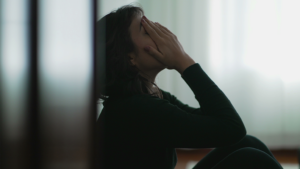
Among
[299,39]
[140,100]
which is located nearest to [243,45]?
[299,39]

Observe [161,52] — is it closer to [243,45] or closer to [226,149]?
[226,149]

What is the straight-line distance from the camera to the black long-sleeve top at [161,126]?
539 millimetres

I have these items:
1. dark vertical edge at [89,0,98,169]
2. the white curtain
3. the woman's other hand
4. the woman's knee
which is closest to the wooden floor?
the white curtain

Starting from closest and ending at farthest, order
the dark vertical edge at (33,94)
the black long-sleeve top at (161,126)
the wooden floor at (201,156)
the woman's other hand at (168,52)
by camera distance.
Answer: the dark vertical edge at (33,94), the black long-sleeve top at (161,126), the woman's other hand at (168,52), the wooden floor at (201,156)

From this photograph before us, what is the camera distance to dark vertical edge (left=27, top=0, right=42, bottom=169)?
0.20 meters

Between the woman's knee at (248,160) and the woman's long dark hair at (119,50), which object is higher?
the woman's long dark hair at (119,50)

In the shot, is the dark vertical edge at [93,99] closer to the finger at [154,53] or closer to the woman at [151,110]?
the woman at [151,110]

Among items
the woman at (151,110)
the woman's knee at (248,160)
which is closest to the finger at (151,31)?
the woman at (151,110)

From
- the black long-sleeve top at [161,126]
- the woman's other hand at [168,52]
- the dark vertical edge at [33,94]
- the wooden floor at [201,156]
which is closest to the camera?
the dark vertical edge at [33,94]

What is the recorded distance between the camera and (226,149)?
0.83 meters

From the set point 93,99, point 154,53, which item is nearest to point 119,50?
point 154,53

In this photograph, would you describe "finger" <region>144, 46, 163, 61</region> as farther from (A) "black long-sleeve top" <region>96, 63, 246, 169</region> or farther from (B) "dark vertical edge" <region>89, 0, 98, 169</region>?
(B) "dark vertical edge" <region>89, 0, 98, 169</region>

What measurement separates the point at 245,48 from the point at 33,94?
191 centimetres

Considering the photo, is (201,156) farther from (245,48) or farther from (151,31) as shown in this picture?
(151,31)
